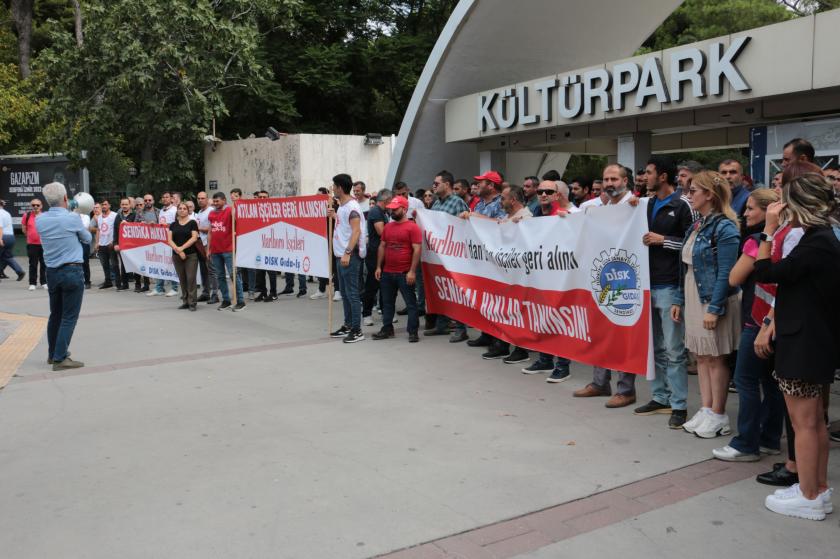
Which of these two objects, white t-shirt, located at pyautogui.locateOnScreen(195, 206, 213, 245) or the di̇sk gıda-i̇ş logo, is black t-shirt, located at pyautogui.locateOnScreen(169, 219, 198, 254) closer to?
white t-shirt, located at pyautogui.locateOnScreen(195, 206, 213, 245)

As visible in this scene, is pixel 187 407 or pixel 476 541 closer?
pixel 476 541

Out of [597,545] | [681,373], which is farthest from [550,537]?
[681,373]

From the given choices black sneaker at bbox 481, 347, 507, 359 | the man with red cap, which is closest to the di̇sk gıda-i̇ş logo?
black sneaker at bbox 481, 347, 507, 359

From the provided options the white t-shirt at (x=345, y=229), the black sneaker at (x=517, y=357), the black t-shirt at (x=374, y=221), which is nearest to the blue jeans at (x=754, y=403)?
the black sneaker at (x=517, y=357)

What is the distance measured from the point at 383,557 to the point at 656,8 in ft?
53.7

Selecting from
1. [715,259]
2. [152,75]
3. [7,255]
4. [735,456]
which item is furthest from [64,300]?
[152,75]

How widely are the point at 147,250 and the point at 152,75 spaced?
9.39m

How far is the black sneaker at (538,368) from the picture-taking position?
24.5 feet

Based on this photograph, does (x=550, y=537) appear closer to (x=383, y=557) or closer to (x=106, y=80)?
(x=383, y=557)

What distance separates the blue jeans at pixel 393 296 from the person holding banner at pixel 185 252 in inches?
171

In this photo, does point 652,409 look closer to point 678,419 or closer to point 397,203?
point 678,419

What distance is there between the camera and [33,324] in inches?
446

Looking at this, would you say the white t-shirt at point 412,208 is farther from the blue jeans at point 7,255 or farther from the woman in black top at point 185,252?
the blue jeans at point 7,255

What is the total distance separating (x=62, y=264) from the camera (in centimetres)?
795
